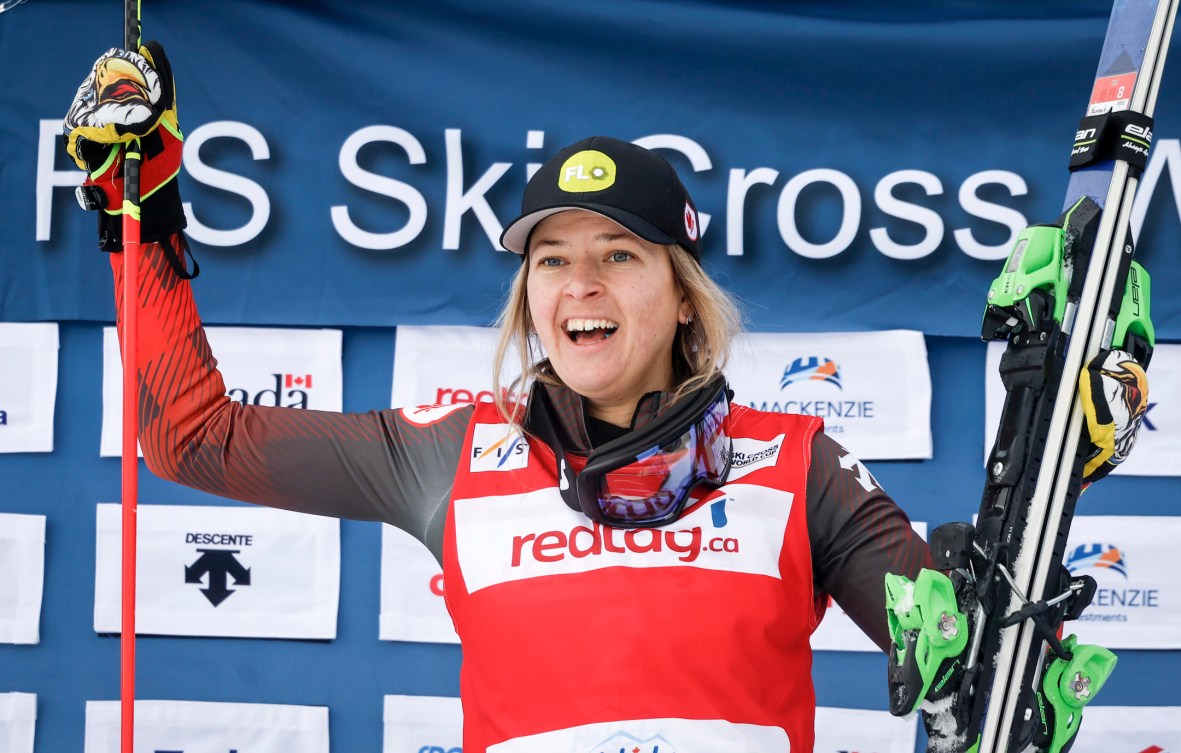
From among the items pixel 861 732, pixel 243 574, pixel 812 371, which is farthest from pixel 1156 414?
pixel 243 574

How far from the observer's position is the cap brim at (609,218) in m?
1.40

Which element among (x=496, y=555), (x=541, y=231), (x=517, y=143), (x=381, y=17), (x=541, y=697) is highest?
(x=381, y=17)

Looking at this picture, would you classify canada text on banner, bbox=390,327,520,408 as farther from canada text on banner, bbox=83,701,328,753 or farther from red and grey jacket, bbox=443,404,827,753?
red and grey jacket, bbox=443,404,827,753

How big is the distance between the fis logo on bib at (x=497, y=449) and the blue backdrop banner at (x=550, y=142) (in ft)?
3.31

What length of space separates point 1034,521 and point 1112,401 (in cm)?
16

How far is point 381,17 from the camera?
8.16 ft

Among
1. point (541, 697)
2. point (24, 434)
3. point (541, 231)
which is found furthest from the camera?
point (24, 434)

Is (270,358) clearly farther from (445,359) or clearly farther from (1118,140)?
(1118,140)

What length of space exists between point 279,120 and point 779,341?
4.27 feet

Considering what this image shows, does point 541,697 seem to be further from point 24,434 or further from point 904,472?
point 24,434

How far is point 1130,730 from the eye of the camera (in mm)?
2541

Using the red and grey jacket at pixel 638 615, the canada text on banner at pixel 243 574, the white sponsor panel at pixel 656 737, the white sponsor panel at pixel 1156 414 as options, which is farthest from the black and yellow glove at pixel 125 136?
the white sponsor panel at pixel 1156 414

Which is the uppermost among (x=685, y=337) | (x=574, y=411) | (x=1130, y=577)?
(x=685, y=337)

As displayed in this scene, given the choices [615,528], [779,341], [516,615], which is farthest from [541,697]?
[779,341]
